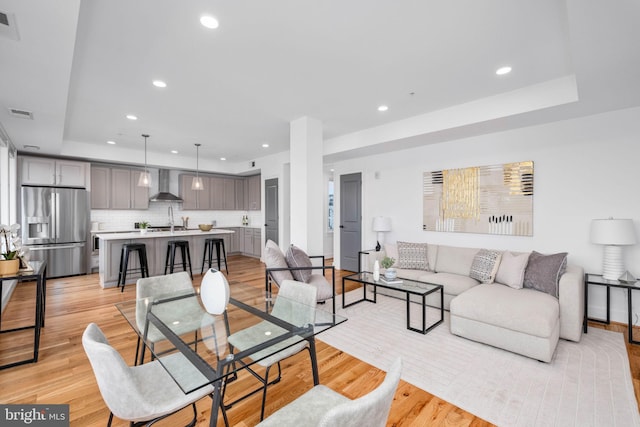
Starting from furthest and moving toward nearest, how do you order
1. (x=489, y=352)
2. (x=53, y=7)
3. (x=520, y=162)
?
(x=520, y=162)
(x=489, y=352)
(x=53, y=7)

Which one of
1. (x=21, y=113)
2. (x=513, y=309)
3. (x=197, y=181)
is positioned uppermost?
(x=21, y=113)

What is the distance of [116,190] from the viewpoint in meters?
6.55

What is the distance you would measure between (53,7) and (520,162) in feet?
15.9

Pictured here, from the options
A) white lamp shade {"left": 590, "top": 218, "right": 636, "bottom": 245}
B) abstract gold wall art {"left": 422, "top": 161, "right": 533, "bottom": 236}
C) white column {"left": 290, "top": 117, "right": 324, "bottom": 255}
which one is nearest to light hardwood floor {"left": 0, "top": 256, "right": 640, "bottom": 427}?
white lamp shade {"left": 590, "top": 218, "right": 636, "bottom": 245}

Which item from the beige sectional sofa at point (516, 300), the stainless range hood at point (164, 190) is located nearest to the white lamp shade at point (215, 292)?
the beige sectional sofa at point (516, 300)

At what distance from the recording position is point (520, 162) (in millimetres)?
3967

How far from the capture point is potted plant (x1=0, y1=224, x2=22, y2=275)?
2521mm

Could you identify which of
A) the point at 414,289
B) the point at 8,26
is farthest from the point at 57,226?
the point at 414,289

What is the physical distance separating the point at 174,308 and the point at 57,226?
17.3 feet

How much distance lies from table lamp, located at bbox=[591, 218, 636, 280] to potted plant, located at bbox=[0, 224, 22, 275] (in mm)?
5669

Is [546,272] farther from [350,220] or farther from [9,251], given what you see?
[9,251]

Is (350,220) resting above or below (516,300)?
above

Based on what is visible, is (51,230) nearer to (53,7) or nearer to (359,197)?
(53,7)

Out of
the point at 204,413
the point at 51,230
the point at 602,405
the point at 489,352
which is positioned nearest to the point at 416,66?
the point at 489,352
